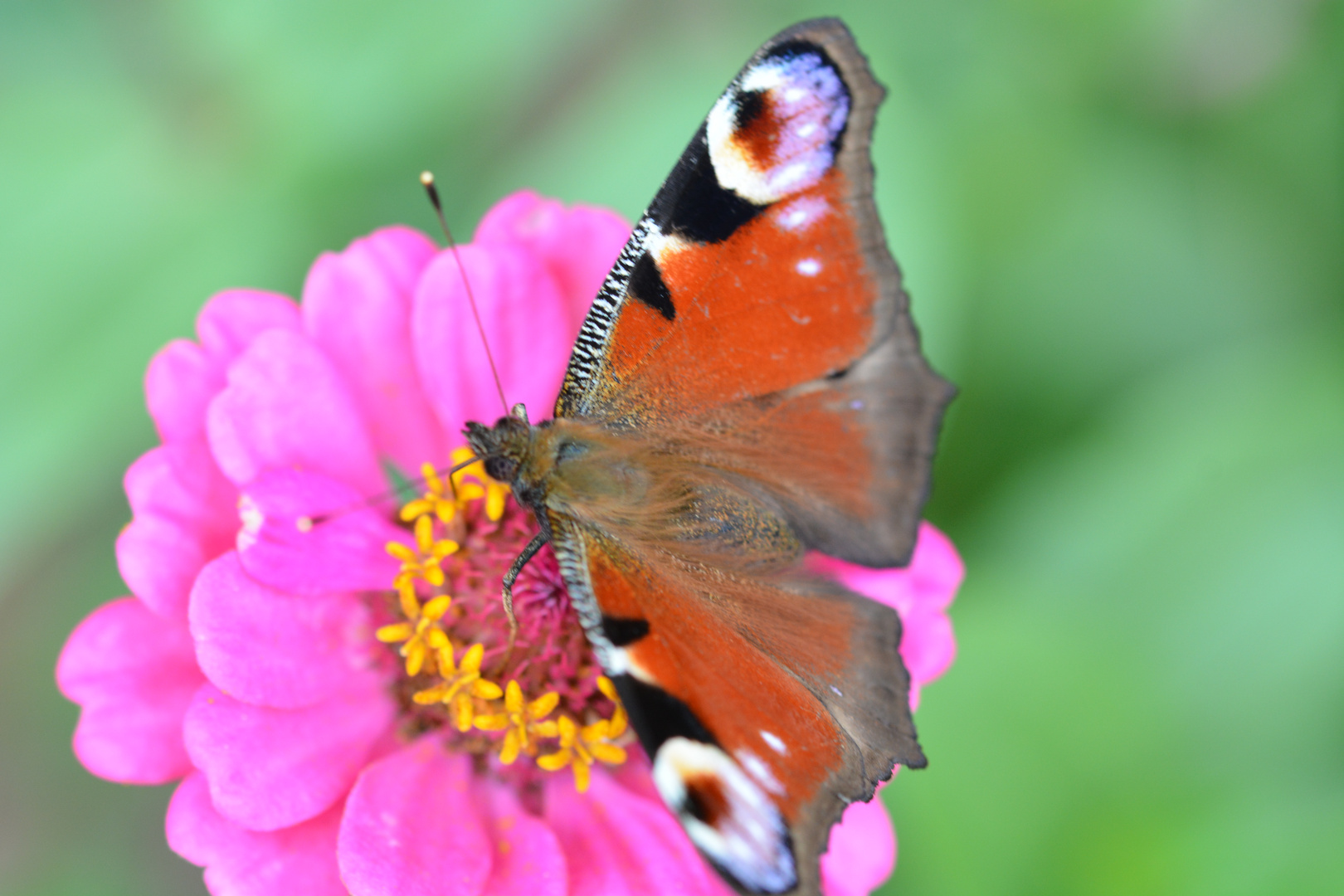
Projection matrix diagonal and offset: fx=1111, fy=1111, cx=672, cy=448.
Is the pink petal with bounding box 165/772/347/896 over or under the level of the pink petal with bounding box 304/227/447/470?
under

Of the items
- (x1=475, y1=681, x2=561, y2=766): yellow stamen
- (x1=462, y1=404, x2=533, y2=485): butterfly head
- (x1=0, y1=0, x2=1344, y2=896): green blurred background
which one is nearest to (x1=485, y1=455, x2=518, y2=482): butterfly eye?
(x1=462, y1=404, x2=533, y2=485): butterfly head

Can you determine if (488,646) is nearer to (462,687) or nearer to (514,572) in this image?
(462,687)

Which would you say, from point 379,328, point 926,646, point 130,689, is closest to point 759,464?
point 926,646

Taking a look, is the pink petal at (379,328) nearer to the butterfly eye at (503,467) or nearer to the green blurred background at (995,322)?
the butterfly eye at (503,467)

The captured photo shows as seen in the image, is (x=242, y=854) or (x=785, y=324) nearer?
(x=242, y=854)

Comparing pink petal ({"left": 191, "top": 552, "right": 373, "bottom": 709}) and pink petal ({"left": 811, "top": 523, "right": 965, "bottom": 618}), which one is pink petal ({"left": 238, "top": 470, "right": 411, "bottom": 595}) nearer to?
pink petal ({"left": 191, "top": 552, "right": 373, "bottom": 709})

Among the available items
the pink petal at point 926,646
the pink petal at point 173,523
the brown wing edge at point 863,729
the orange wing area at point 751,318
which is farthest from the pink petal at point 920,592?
the pink petal at point 173,523
